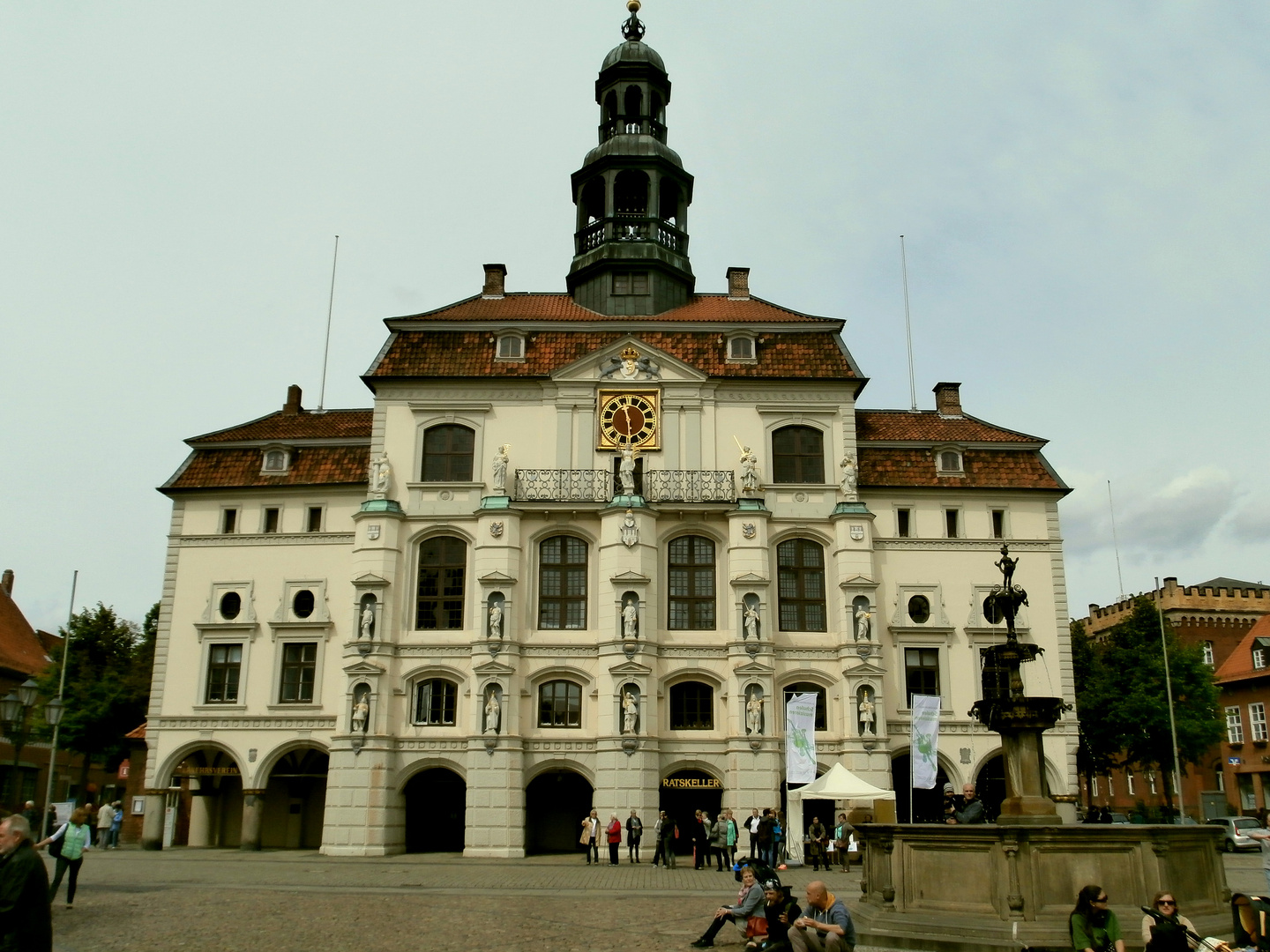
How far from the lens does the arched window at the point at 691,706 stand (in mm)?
36781

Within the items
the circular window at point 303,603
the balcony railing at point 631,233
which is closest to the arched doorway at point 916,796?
the circular window at point 303,603

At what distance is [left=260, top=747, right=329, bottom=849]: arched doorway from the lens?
3888cm

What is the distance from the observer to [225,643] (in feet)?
127

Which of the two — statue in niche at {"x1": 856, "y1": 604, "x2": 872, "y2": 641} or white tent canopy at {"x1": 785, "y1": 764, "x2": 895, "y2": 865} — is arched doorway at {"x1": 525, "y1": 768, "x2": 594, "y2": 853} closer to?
white tent canopy at {"x1": 785, "y1": 764, "x2": 895, "y2": 865}

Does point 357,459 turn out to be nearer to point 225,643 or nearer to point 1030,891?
point 225,643

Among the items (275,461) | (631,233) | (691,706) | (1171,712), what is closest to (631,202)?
(631,233)

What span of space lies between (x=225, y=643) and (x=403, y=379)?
10.8 metres

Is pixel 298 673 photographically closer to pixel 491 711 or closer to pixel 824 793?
pixel 491 711

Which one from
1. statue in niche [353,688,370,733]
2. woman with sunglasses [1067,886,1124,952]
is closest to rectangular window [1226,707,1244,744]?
statue in niche [353,688,370,733]

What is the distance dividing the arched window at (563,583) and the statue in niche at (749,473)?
18.9 ft

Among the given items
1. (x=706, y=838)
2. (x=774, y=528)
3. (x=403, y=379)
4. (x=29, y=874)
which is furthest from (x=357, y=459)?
(x=29, y=874)

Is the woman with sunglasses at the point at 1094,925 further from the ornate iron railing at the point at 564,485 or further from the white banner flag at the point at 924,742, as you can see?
the ornate iron railing at the point at 564,485

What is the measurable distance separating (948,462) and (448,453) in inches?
695

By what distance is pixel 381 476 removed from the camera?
38594 millimetres
